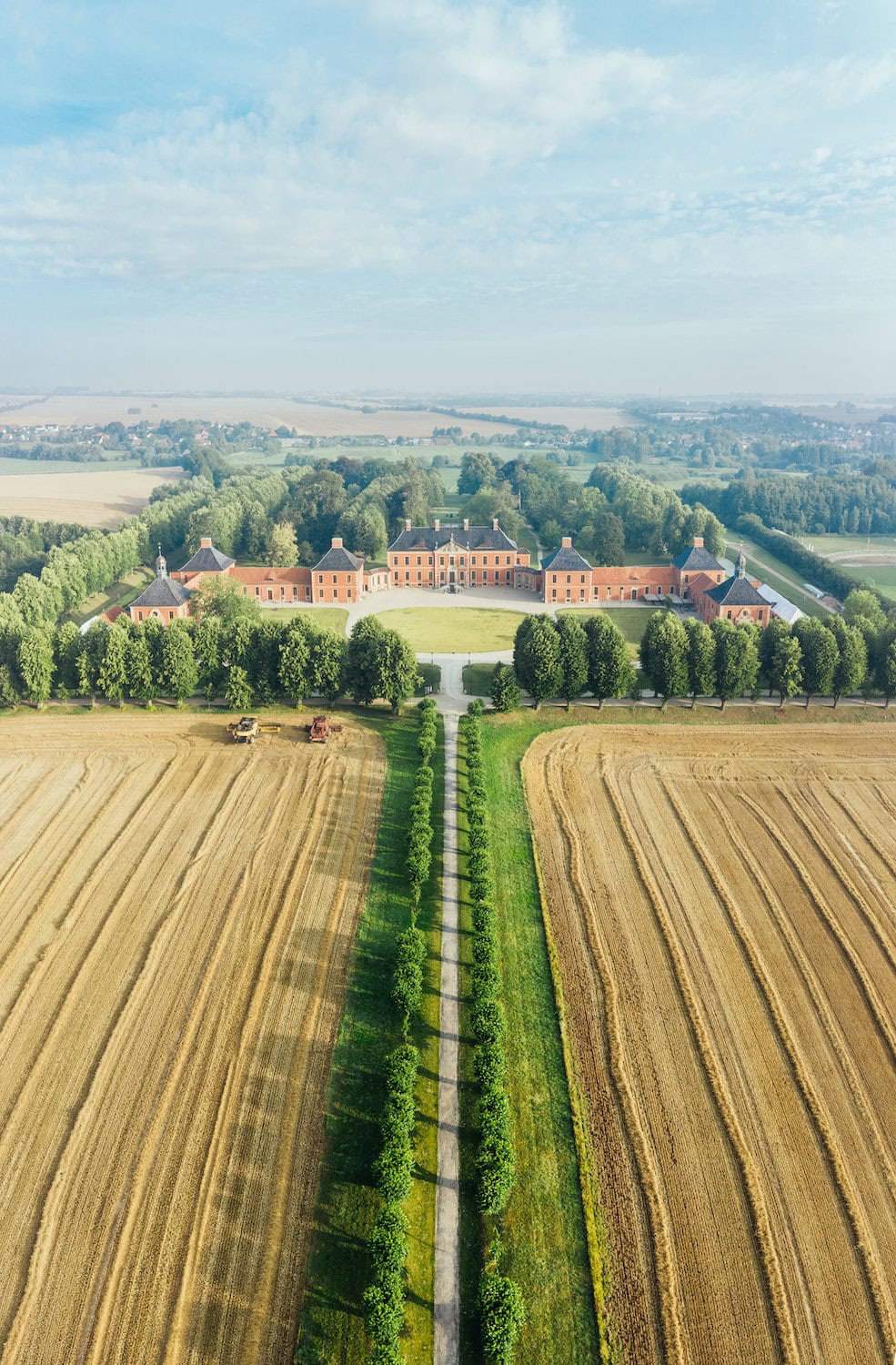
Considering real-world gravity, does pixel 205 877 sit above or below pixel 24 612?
below

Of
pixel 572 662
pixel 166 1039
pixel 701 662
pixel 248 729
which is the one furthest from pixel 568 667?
pixel 166 1039

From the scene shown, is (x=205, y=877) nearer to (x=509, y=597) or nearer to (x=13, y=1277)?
(x=13, y=1277)

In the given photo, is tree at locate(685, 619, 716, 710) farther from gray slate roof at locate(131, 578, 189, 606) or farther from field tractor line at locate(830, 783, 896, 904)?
gray slate roof at locate(131, 578, 189, 606)

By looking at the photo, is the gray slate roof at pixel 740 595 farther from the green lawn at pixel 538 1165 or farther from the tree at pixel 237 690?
the green lawn at pixel 538 1165

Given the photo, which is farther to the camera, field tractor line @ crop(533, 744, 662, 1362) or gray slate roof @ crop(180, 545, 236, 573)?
gray slate roof @ crop(180, 545, 236, 573)

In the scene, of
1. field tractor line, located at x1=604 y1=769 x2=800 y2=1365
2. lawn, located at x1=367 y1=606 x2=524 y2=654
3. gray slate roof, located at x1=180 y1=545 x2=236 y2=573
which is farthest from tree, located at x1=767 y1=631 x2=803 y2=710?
gray slate roof, located at x1=180 y1=545 x2=236 y2=573

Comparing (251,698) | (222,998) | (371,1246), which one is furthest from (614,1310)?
(251,698)
